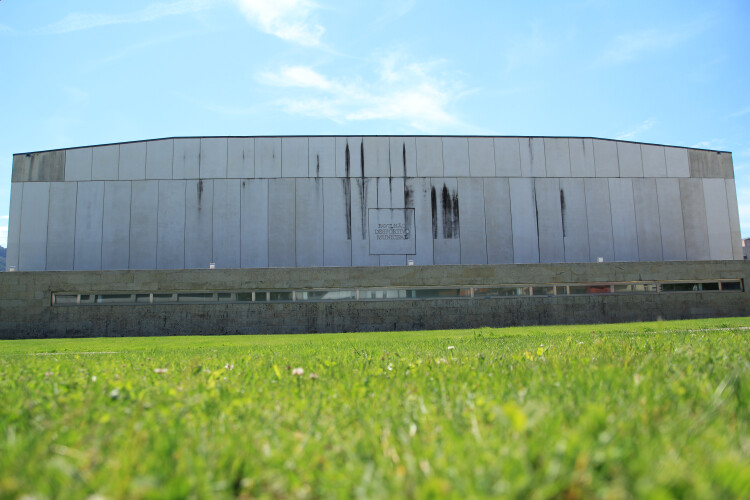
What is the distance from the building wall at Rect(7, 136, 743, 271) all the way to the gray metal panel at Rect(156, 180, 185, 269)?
0.07 meters

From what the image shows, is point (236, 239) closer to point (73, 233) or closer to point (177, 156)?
point (177, 156)

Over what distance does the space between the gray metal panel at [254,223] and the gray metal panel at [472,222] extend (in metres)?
12.8

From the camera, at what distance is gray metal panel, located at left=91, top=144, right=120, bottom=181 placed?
1371 inches

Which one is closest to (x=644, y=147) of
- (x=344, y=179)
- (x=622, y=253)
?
(x=622, y=253)

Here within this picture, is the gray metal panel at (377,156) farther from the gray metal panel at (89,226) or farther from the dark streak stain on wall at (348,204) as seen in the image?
the gray metal panel at (89,226)

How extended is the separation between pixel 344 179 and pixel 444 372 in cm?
3112

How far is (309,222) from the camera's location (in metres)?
34.2

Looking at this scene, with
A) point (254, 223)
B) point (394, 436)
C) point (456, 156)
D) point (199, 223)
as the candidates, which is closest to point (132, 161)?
point (199, 223)

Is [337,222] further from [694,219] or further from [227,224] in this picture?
[694,219]

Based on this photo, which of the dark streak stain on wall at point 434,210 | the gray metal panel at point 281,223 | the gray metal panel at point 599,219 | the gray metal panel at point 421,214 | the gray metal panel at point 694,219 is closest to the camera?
the gray metal panel at point 281,223

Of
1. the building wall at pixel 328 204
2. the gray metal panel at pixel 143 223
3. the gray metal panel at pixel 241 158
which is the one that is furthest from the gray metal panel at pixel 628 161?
the gray metal panel at pixel 143 223

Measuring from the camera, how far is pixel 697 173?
37500mm

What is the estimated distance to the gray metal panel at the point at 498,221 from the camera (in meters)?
34.6

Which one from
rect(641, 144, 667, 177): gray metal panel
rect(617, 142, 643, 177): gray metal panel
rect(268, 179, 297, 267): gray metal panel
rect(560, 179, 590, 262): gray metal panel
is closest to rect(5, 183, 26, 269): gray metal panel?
rect(268, 179, 297, 267): gray metal panel
